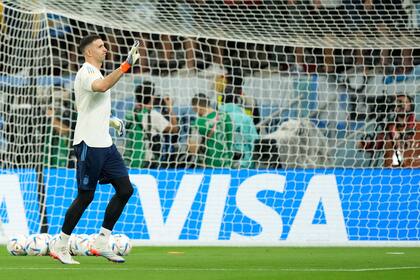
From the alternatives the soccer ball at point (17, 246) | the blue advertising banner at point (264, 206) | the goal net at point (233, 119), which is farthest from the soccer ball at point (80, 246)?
the blue advertising banner at point (264, 206)

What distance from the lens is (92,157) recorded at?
870cm

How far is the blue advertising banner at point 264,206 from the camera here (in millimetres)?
12836

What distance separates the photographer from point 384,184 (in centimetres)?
1291

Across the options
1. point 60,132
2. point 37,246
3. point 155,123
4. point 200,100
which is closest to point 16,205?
point 60,132

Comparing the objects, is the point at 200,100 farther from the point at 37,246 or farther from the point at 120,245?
the point at 120,245

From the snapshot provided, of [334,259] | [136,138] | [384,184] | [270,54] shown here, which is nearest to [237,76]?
[270,54]

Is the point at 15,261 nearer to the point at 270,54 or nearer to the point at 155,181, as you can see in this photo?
the point at 155,181

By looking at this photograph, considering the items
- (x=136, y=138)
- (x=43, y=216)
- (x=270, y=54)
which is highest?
(x=270, y=54)

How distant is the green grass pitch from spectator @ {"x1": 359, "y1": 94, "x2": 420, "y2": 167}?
2141 mm

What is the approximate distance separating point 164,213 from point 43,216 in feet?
4.88

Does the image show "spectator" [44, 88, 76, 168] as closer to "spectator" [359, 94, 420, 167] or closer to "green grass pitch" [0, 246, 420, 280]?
"green grass pitch" [0, 246, 420, 280]

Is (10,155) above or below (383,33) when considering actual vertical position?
below

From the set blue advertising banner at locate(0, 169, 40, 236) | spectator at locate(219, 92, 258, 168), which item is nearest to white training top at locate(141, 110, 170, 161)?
spectator at locate(219, 92, 258, 168)

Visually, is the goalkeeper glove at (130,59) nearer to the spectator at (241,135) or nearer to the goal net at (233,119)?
the goal net at (233,119)
